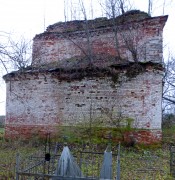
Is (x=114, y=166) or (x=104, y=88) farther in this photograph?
(x=104, y=88)

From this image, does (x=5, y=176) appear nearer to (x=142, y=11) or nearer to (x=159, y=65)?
(x=159, y=65)

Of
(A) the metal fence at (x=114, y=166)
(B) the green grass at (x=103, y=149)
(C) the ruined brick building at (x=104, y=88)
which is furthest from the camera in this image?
(C) the ruined brick building at (x=104, y=88)

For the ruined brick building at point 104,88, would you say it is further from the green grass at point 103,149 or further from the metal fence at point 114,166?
the metal fence at point 114,166

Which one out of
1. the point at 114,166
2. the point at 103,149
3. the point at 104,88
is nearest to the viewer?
the point at 114,166

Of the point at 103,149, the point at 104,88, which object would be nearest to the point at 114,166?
the point at 103,149

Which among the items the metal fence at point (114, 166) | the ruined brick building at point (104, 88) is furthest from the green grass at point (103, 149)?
the ruined brick building at point (104, 88)

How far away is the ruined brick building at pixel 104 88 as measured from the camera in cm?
1074

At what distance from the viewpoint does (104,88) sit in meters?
11.2

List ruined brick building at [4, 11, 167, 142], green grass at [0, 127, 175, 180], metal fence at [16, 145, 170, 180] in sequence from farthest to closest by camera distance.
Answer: ruined brick building at [4, 11, 167, 142] → green grass at [0, 127, 175, 180] → metal fence at [16, 145, 170, 180]

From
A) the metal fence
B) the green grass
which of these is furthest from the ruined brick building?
the metal fence

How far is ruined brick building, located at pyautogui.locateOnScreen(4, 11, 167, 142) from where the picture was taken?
35.2 feet

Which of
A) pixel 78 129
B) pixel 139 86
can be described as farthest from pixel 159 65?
pixel 78 129

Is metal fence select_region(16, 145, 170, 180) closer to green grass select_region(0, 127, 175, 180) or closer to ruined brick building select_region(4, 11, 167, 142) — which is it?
green grass select_region(0, 127, 175, 180)

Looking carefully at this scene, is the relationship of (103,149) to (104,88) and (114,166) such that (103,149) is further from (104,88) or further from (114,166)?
(104,88)
